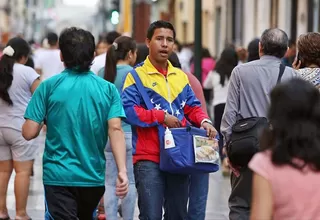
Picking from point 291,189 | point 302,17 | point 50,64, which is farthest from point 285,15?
point 291,189

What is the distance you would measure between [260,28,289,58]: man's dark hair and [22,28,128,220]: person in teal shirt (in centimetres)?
161

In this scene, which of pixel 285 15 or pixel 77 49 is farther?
pixel 285 15

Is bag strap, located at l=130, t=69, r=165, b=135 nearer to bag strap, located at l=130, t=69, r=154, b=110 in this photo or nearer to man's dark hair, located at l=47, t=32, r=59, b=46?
bag strap, located at l=130, t=69, r=154, b=110

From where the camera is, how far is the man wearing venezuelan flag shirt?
7.92 metres

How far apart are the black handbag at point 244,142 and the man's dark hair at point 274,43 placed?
788mm

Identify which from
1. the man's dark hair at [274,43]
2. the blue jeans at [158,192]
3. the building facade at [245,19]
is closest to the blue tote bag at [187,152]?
the blue jeans at [158,192]

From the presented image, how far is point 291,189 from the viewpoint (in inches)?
179

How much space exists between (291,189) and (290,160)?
123 millimetres

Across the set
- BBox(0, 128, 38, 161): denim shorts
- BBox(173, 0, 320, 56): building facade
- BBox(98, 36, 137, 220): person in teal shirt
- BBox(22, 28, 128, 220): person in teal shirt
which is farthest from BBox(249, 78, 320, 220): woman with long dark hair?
BBox(173, 0, 320, 56): building facade

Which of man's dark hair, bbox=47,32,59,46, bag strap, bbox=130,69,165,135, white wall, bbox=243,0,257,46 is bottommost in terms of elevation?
white wall, bbox=243,0,257,46

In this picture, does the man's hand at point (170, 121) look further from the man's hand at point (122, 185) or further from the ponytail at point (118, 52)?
the ponytail at point (118, 52)

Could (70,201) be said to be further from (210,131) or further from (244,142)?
(210,131)

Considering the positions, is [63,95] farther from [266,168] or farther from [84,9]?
[84,9]

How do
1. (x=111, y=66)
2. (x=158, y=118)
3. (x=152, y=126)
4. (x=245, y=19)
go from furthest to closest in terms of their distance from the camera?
(x=245, y=19)
(x=111, y=66)
(x=152, y=126)
(x=158, y=118)
